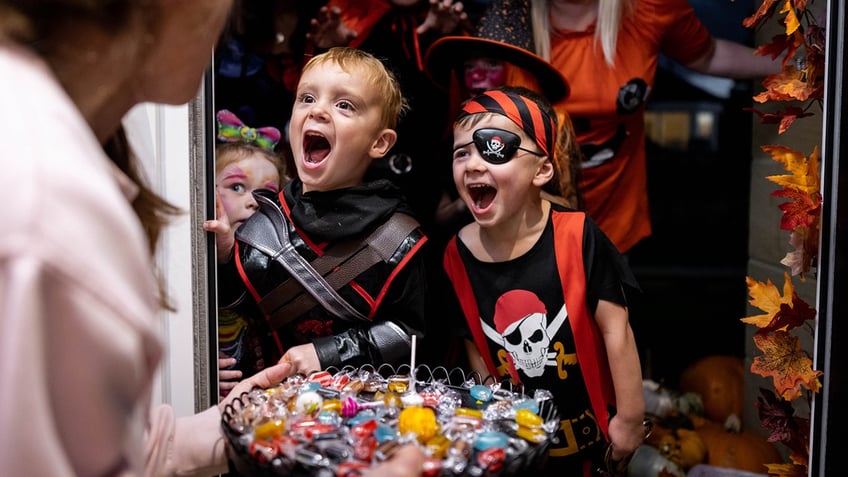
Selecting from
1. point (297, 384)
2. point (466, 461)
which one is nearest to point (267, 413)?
point (297, 384)

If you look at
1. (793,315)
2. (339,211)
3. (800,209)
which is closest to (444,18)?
(339,211)

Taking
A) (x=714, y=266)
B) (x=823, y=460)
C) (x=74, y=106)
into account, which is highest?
(x=74, y=106)

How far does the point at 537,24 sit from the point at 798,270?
0.90 m

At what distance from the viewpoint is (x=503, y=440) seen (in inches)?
47.2

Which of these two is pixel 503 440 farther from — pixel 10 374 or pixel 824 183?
pixel 824 183

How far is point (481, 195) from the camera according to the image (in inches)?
74.2

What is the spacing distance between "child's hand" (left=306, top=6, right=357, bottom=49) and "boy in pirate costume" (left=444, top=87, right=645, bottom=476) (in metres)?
0.40

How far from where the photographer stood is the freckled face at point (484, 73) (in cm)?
213

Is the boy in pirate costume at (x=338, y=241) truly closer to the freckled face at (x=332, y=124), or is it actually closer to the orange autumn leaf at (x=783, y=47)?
the freckled face at (x=332, y=124)

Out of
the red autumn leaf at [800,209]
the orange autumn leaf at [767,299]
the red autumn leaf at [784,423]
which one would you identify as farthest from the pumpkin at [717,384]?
the red autumn leaf at [800,209]

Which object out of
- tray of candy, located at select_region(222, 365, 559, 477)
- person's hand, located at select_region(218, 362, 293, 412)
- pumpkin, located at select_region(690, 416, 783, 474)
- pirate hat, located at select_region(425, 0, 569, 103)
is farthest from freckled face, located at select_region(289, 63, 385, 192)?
pumpkin, located at select_region(690, 416, 783, 474)

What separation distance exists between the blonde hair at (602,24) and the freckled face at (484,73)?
134mm

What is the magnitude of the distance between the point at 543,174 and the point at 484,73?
403 millimetres

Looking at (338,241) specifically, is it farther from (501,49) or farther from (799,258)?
(799,258)
